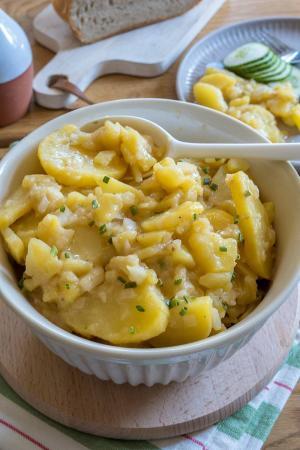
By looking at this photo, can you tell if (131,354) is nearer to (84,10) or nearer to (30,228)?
(30,228)

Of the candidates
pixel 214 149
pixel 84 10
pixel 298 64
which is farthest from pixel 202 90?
pixel 214 149

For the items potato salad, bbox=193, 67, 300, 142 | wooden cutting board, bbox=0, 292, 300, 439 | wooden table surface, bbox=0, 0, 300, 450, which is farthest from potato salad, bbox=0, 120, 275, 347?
potato salad, bbox=193, 67, 300, 142

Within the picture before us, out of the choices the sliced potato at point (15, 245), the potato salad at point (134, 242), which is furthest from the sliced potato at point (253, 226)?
the sliced potato at point (15, 245)

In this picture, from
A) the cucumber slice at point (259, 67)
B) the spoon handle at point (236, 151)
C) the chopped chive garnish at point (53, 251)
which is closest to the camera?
the chopped chive garnish at point (53, 251)

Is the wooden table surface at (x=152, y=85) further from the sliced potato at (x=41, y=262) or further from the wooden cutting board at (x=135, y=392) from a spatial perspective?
the sliced potato at (x=41, y=262)

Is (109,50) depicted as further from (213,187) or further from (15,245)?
(15,245)
